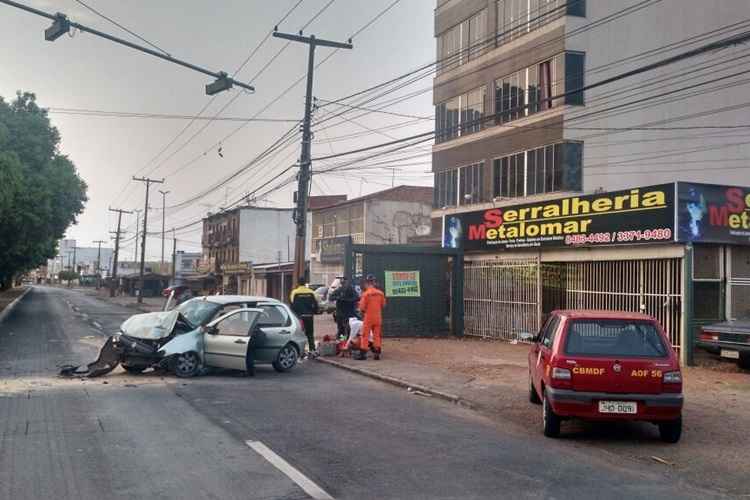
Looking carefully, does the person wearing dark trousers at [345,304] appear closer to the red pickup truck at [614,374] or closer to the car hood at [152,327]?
the car hood at [152,327]

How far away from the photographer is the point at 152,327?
1431 centimetres

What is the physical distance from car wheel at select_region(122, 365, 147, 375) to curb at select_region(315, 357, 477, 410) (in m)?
4.44

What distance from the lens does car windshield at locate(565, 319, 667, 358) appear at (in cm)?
902

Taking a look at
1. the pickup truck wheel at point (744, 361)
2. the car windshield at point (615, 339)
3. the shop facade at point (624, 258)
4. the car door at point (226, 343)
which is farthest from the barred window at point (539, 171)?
the car windshield at point (615, 339)

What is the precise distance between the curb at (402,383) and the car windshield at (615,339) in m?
2.91

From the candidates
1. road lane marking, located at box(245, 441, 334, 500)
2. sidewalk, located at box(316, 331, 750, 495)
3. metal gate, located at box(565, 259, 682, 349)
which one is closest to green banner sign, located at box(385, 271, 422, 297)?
sidewalk, located at box(316, 331, 750, 495)

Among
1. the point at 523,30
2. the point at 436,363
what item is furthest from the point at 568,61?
the point at 436,363

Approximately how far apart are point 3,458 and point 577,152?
→ 25613 millimetres

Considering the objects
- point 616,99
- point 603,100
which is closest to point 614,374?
point 603,100

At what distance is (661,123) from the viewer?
99.9ft

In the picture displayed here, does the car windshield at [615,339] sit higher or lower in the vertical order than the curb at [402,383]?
higher

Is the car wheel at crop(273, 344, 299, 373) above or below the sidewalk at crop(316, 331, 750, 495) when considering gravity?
above

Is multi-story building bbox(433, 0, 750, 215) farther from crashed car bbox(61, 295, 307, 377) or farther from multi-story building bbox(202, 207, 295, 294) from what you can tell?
multi-story building bbox(202, 207, 295, 294)

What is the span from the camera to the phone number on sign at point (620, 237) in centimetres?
1673
